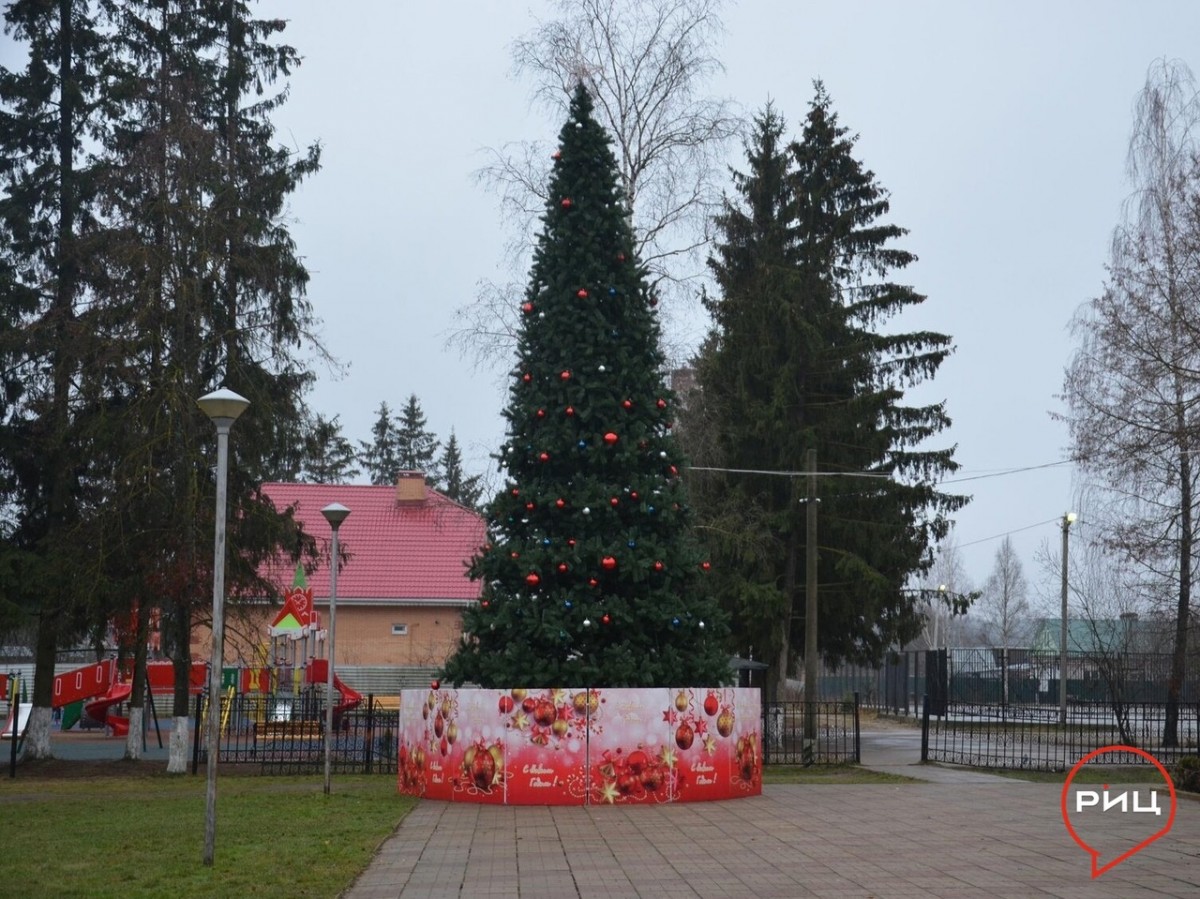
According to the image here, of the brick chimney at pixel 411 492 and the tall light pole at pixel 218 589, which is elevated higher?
the brick chimney at pixel 411 492

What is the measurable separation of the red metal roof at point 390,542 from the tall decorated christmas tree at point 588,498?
25928 millimetres

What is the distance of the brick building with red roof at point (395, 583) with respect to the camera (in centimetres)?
4653

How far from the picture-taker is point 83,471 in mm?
26109

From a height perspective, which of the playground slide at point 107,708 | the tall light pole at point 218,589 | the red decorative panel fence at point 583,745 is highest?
the tall light pole at point 218,589

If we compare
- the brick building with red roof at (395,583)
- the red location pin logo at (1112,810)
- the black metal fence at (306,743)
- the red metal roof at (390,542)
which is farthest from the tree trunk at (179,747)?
the red metal roof at (390,542)

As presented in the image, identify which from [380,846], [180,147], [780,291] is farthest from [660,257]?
[380,846]

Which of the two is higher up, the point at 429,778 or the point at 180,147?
the point at 180,147

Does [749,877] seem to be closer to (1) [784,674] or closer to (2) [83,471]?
(2) [83,471]

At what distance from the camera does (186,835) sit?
572 inches

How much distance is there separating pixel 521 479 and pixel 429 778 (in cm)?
438

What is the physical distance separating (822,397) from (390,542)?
19.0m

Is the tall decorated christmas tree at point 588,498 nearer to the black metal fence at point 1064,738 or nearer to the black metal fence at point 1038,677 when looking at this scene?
the black metal fence at point 1064,738

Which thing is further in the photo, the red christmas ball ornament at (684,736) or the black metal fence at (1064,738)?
the black metal fence at (1064,738)

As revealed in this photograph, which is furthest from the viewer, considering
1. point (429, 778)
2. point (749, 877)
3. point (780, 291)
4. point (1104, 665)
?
point (780, 291)
